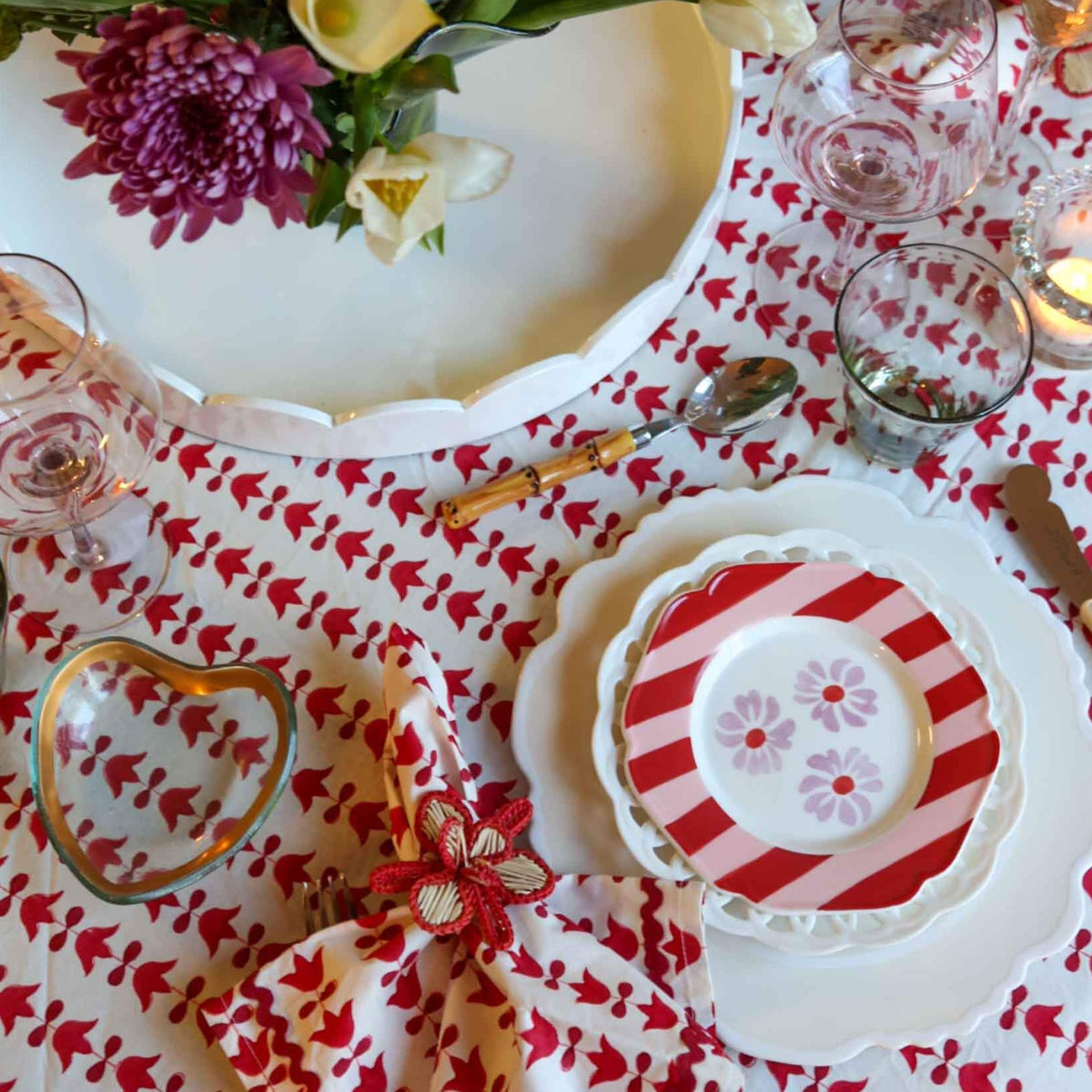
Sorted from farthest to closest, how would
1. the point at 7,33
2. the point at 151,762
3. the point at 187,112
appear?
the point at 151,762 → the point at 7,33 → the point at 187,112

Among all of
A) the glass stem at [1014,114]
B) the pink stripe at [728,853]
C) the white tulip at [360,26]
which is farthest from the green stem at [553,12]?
the pink stripe at [728,853]

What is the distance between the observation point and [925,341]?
0.82 m

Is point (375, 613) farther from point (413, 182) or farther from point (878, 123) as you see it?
point (878, 123)

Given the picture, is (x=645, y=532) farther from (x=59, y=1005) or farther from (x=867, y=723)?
(x=59, y=1005)

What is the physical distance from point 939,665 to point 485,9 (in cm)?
47

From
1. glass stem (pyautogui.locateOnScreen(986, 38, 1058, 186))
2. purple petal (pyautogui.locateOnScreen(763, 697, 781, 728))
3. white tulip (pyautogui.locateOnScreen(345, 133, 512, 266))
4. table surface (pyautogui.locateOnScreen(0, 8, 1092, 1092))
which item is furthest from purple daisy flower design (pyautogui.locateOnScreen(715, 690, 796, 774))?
glass stem (pyautogui.locateOnScreen(986, 38, 1058, 186))

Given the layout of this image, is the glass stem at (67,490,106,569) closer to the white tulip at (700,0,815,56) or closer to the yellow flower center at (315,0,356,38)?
the yellow flower center at (315,0,356,38)

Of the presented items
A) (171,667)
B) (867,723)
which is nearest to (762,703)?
(867,723)

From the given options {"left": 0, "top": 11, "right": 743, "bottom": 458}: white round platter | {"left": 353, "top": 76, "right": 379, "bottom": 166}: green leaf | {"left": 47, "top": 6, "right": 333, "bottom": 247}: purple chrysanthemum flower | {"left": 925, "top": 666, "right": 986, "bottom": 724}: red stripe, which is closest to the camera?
{"left": 47, "top": 6, "right": 333, "bottom": 247}: purple chrysanthemum flower

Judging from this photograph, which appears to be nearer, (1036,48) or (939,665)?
Result: (939,665)

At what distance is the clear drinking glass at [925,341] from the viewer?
77 cm

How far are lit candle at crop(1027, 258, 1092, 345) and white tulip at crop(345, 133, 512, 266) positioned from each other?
476 millimetres

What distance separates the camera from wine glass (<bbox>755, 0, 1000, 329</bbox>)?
2.43 ft

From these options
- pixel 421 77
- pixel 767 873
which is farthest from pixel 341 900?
pixel 421 77
